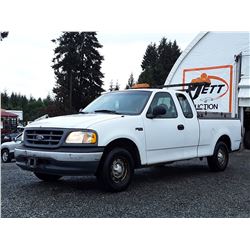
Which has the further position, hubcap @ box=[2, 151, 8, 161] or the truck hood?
hubcap @ box=[2, 151, 8, 161]

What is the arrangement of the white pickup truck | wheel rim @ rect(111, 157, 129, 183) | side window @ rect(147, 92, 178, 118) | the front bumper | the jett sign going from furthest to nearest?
the jett sign
side window @ rect(147, 92, 178, 118)
wheel rim @ rect(111, 157, 129, 183)
the white pickup truck
the front bumper

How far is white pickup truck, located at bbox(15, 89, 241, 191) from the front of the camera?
18.4 ft

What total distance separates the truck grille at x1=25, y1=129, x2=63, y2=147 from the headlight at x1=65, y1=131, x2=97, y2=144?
0.56 ft

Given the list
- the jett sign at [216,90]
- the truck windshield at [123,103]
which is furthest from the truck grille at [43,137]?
the jett sign at [216,90]

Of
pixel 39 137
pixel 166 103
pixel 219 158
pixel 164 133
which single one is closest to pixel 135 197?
pixel 164 133

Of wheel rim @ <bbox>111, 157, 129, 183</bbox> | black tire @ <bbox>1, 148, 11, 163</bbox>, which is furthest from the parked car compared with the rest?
wheel rim @ <bbox>111, 157, 129, 183</bbox>

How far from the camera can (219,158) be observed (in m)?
8.77

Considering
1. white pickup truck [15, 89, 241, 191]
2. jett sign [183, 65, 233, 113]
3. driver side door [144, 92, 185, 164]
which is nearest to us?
white pickup truck [15, 89, 241, 191]

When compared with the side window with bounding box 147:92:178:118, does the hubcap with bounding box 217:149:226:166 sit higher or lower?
lower

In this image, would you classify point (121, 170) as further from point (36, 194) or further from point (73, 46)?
point (73, 46)

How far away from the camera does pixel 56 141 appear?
5.73 m

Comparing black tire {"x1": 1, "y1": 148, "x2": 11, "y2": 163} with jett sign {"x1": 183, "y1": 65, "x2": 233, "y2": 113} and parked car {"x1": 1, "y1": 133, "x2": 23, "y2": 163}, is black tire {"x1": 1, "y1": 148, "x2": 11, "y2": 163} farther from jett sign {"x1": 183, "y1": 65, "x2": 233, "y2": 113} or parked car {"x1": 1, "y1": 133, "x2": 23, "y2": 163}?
jett sign {"x1": 183, "y1": 65, "x2": 233, "y2": 113}

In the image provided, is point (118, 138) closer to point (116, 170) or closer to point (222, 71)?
point (116, 170)

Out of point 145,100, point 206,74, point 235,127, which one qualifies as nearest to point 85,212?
point 145,100
